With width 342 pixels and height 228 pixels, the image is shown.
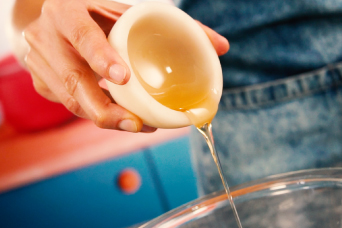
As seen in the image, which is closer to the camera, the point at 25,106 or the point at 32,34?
the point at 32,34

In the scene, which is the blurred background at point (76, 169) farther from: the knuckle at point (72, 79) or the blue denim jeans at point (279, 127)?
the knuckle at point (72, 79)

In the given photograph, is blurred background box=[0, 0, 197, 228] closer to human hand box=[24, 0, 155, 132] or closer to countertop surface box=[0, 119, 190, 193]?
countertop surface box=[0, 119, 190, 193]

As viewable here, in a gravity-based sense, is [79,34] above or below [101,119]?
above

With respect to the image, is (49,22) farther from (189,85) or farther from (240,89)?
(240,89)

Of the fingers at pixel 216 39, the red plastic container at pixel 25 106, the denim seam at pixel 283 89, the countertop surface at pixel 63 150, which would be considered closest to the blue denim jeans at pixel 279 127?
the denim seam at pixel 283 89

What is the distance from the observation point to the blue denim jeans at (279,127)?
0.76 m

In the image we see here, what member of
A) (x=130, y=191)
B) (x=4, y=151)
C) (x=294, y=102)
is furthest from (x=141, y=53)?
(x=4, y=151)

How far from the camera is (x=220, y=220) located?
53cm

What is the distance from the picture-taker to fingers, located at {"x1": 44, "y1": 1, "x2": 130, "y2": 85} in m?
0.44

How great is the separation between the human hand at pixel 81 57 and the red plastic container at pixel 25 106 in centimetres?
113

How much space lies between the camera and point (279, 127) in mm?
798

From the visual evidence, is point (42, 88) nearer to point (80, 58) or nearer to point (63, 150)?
point (80, 58)

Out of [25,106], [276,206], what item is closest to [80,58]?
[276,206]

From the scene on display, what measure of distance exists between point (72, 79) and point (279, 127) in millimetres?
475
